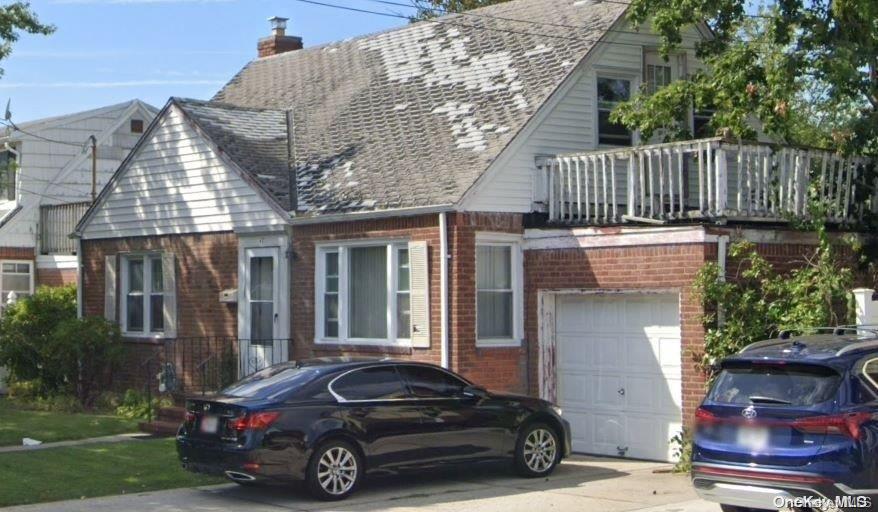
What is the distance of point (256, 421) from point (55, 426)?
8.07 metres

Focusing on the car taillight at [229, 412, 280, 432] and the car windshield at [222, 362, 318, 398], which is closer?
the car taillight at [229, 412, 280, 432]

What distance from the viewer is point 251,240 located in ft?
66.3

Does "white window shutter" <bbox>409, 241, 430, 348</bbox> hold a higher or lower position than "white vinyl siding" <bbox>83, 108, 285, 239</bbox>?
lower

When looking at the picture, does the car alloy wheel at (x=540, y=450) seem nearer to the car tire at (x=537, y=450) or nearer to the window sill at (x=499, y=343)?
the car tire at (x=537, y=450)

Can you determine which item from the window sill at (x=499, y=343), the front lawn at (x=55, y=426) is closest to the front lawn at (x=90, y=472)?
the front lawn at (x=55, y=426)

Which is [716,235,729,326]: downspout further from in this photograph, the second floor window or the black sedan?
the second floor window

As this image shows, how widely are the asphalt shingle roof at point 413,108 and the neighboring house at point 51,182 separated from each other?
801cm

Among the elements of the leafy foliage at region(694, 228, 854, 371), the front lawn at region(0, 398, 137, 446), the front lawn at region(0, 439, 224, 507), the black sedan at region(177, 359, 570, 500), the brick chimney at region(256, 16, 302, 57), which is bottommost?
the front lawn at region(0, 439, 224, 507)

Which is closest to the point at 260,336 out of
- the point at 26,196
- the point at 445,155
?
the point at 445,155

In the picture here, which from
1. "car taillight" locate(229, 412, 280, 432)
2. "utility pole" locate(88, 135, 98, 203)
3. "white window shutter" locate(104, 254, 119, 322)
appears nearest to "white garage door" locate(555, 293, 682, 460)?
"car taillight" locate(229, 412, 280, 432)

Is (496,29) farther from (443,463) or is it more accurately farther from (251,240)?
(443,463)

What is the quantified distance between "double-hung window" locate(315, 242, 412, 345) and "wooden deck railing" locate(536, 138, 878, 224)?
2.41 m

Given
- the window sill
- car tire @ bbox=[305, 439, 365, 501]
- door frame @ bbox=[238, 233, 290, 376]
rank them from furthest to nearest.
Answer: door frame @ bbox=[238, 233, 290, 376] < the window sill < car tire @ bbox=[305, 439, 365, 501]

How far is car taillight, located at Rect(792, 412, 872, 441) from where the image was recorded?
33.3ft
